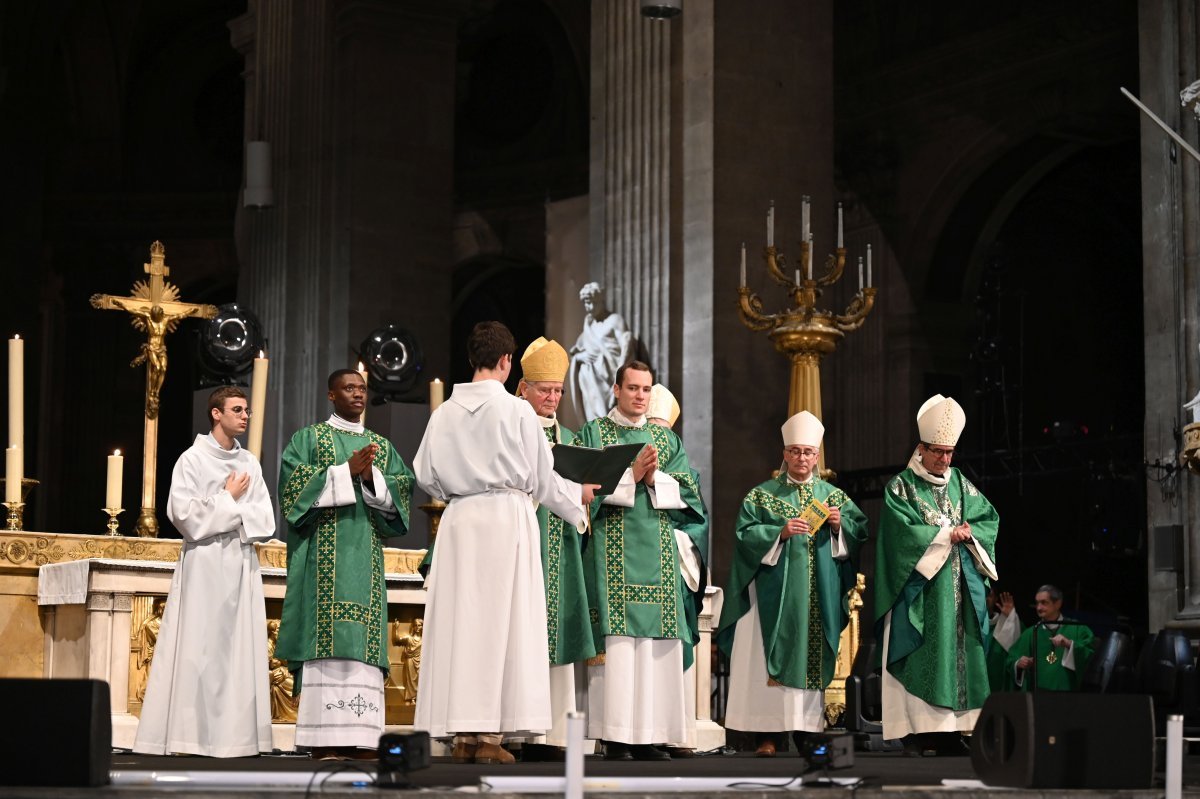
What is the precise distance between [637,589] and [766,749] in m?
1.35

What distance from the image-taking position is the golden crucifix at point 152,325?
874cm

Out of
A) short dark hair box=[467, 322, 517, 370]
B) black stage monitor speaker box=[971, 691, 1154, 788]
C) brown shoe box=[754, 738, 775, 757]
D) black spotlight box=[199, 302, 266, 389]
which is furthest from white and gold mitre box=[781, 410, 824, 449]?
black spotlight box=[199, 302, 266, 389]

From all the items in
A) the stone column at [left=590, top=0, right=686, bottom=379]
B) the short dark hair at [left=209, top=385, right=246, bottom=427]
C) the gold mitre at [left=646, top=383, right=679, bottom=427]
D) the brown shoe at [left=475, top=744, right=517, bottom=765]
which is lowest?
the brown shoe at [left=475, top=744, right=517, bottom=765]

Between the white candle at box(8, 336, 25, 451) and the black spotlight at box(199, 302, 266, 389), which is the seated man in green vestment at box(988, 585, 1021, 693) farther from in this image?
the white candle at box(8, 336, 25, 451)

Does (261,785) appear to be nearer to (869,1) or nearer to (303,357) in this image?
(303,357)

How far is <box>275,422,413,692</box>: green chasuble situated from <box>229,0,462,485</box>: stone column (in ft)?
31.5

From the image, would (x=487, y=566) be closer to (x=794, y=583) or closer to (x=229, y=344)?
(x=794, y=583)

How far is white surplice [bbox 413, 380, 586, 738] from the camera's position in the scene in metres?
6.59

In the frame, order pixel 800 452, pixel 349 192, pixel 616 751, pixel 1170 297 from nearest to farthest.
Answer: pixel 616 751
pixel 800 452
pixel 1170 297
pixel 349 192

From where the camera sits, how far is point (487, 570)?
6707mm

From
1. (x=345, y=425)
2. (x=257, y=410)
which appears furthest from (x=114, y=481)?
(x=345, y=425)

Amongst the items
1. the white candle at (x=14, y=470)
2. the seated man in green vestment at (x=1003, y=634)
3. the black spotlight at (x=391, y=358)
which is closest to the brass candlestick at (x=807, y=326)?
the seated man in green vestment at (x=1003, y=634)


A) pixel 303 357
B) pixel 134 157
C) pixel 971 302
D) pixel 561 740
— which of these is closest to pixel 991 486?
pixel 971 302

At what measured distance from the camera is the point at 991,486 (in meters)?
18.0
